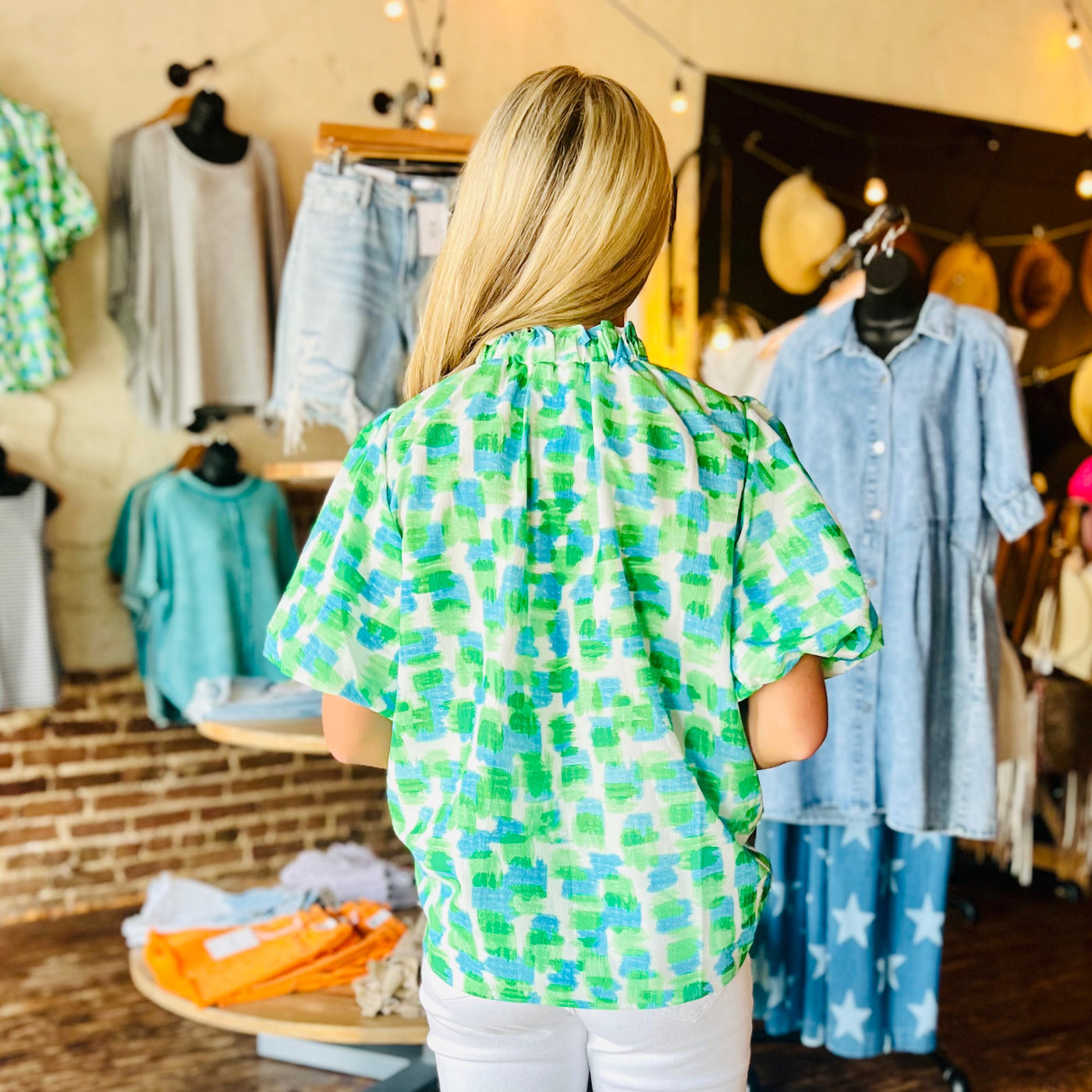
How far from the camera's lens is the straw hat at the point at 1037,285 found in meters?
4.18

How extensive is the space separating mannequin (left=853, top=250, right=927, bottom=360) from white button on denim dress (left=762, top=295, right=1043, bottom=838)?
37mm

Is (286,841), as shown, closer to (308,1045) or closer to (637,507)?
(308,1045)

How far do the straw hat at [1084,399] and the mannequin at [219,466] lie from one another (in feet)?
9.95

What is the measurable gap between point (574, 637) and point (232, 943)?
5.60ft

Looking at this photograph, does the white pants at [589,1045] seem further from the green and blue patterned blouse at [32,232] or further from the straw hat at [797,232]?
the straw hat at [797,232]

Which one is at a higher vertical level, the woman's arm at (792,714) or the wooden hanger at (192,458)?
the wooden hanger at (192,458)

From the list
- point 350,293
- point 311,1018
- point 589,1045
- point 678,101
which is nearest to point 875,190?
point 678,101

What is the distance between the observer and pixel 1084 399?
4.01 meters

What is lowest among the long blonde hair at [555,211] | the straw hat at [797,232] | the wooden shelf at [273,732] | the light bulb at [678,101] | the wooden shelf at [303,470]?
the wooden shelf at [273,732]

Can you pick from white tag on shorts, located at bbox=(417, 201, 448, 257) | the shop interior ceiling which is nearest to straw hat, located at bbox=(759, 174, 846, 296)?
the shop interior ceiling

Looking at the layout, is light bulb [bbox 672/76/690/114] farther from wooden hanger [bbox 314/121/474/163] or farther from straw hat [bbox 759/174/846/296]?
wooden hanger [bbox 314/121/474/163]

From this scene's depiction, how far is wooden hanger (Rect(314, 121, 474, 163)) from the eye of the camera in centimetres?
238

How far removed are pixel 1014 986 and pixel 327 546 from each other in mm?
2566

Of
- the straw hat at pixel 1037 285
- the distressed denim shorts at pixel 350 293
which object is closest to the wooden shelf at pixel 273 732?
the distressed denim shorts at pixel 350 293
